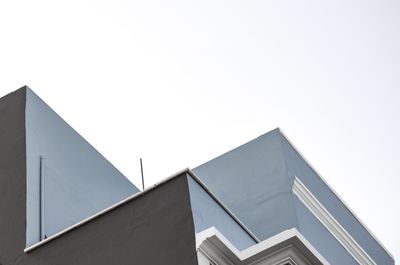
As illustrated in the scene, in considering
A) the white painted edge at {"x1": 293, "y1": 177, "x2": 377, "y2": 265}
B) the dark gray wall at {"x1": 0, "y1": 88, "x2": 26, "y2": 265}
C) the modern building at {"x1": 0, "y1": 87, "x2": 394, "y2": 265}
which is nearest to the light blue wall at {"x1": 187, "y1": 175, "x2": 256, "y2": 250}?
the modern building at {"x1": 0, "y1": 87, "x2": 394, "y2": 265}

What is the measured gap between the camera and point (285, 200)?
18.5m

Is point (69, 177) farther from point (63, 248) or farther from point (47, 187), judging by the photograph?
point (63, 248)

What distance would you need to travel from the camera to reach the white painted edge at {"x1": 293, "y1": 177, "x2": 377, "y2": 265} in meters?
18.8

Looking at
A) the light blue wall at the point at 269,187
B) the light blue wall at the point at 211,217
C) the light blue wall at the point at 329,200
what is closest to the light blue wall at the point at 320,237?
the light blue wall at the point at 269,187

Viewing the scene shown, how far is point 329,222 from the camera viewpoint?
19.4 meters

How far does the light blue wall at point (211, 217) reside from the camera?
13234 mm

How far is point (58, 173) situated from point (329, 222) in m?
5.94

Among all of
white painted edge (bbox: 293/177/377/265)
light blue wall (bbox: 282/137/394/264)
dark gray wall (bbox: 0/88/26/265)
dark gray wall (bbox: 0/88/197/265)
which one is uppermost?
light blue wall (bbox: 282/137/394/264)

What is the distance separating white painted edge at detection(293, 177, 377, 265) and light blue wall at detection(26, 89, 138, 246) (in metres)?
3.65

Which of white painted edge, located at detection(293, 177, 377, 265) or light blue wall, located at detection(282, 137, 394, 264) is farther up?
light blue wall, located at detection(282, 137, 394, 264)

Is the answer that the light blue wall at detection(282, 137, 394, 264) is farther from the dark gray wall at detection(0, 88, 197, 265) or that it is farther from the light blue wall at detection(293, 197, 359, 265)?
the dark gray wall at detection(0, 88, 197, 265)

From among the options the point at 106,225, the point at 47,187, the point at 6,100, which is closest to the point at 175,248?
the point at 106,225

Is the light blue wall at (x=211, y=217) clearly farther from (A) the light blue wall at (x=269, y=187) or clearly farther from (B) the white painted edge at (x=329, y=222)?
(B) the white painted edge at (x=329, y=222)

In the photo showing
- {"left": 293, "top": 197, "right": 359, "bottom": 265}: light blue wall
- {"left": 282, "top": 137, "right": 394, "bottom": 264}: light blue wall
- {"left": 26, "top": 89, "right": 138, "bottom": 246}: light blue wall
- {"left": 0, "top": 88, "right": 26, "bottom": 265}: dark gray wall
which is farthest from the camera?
{"left": 282, "top": 137, "right": 394, "bottom": 264}: light blue wall
